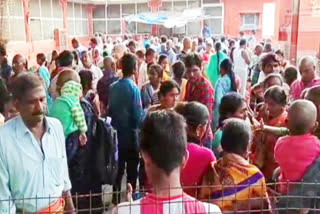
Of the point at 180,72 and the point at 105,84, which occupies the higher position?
the point at 180,72

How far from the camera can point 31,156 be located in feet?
6.72

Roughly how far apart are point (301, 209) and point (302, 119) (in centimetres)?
66

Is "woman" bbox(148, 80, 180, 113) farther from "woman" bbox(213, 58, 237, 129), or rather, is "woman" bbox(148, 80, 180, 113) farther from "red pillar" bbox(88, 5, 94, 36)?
"red pillar" bbox(88, 5, 94, 36)

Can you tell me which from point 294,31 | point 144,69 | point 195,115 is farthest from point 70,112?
point 294,31

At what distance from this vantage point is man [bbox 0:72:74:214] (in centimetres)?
200

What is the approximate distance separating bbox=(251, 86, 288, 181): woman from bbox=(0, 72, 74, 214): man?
1437 mm

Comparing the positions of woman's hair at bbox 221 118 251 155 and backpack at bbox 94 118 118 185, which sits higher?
woman's hair at bbox 221 118 251 155

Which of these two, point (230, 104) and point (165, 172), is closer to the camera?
point (165, 172)

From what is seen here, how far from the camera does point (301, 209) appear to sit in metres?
1.82

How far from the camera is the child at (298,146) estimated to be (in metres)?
2.22

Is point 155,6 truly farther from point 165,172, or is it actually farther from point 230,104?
point 165,172

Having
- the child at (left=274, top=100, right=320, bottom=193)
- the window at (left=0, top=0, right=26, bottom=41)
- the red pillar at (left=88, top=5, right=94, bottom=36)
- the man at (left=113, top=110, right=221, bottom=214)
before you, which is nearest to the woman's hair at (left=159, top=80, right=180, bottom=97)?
the child at (left=274, top=100, right=320, bottom=193)

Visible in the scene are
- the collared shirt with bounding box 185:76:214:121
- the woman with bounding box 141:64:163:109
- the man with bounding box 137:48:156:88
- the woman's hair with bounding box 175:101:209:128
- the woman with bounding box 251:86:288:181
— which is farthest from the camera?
the man with bounding box 137:48:156:88

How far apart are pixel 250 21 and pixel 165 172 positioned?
65.4 ft
